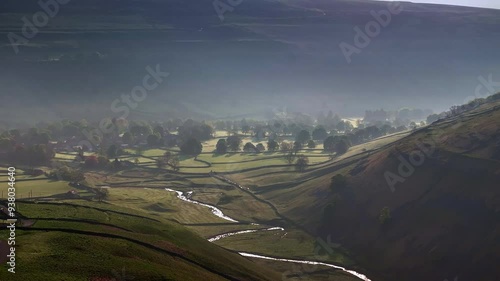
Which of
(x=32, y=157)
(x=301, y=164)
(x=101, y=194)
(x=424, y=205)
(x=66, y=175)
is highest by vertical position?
(x=32, y=157)

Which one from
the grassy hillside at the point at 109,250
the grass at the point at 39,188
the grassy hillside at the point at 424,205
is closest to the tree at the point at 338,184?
the grassy hillside at the point at 424,205

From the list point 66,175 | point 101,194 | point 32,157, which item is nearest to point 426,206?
point 101,194

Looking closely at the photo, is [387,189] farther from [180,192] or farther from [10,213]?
[10,213]

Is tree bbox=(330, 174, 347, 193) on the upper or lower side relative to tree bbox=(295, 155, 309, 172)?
lower

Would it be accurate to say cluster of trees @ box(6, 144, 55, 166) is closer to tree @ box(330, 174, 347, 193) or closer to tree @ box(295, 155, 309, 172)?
tree @ box(295, 155, 309, 172)

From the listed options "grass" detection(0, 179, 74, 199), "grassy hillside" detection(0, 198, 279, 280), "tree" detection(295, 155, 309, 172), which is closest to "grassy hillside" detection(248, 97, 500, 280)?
"tree" detection(295, 155, 309, 172)

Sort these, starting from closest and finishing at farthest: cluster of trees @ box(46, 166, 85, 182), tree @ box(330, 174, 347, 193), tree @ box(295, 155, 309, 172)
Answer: tree @ box(330, 174, 347, 193) < cluster of trees @ box(46, 166, 85, 182) < tree @ box(295, 155, 309, 172)

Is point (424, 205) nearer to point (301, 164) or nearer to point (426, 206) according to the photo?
point (426, 206)

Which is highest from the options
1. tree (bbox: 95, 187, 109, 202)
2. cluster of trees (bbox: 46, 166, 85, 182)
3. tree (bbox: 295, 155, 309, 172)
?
tree (bbox: 295, 155, 309, 172)

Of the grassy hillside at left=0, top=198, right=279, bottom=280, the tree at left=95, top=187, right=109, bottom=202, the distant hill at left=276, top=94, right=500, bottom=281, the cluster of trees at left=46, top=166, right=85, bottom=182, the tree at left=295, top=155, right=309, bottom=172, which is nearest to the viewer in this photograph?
the grassy hillside at left=0, top=198, right=279, bottom=280
